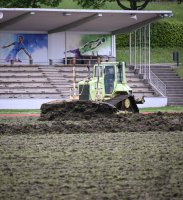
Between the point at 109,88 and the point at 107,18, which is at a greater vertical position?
the point at 107,18

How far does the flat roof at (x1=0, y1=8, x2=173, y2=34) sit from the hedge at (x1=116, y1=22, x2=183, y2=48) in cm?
1339

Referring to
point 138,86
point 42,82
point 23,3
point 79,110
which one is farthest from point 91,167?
point 23,3

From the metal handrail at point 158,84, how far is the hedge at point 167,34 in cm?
1519

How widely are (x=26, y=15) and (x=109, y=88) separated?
41.2ft

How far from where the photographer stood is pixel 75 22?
4994 centimetres

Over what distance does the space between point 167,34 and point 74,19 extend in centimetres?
1947

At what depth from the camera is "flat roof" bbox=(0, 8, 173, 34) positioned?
45719 mm

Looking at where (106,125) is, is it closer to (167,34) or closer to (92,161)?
(92,161)

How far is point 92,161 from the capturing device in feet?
58.3

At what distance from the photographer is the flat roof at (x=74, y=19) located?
150 feet

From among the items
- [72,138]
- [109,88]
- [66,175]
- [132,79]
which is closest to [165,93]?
[132,79]

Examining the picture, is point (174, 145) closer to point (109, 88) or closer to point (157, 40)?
point (109, 88)

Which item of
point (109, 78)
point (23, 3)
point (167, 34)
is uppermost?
point (23, 3)

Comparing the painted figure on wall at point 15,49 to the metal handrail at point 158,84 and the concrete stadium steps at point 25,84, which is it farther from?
the metal handrail at point 158,84
